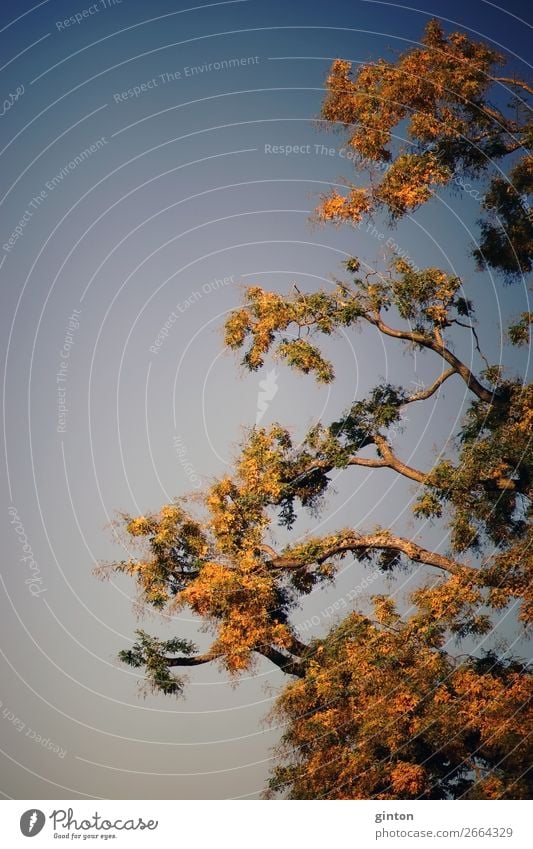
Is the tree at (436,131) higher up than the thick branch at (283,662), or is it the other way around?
the tree at (436,131)

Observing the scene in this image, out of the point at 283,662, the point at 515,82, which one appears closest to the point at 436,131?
the point at 515,82

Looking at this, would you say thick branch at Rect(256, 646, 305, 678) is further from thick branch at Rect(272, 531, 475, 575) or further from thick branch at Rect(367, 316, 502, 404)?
thick branch at Rect(367, 316, 502, 404)

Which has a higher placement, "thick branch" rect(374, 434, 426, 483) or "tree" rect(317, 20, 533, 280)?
"tree" rect(317, 20, 533, 280)

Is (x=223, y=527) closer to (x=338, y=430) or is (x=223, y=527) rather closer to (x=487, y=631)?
(x=338, y=430)

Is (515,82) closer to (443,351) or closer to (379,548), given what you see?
(443,351)

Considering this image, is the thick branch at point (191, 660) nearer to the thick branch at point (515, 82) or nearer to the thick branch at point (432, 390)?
the thick branch at point (432, 390)

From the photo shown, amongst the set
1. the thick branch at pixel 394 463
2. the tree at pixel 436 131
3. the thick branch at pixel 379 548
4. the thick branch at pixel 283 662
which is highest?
the tree at pixel 436 131

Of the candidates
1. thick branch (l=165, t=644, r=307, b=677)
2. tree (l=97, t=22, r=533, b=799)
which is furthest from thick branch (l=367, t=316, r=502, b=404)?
thick branch (l=165, t=644, r=307, b=677)

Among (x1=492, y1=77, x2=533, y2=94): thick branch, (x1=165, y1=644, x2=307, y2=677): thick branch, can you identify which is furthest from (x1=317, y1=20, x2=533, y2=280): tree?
(x1=165, y1=644, x2=307, y2=677): thick branch

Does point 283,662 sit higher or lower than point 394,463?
lower

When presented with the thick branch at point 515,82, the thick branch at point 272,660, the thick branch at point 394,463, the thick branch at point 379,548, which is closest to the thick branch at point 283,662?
the thick branch at point 272,660

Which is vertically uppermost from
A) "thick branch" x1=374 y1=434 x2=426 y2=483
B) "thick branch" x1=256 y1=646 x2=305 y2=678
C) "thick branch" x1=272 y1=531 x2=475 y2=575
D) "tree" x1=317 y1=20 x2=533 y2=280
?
"tree" x1=317 y1=20 x2=533 y2=280

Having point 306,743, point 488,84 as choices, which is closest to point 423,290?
point 488,84

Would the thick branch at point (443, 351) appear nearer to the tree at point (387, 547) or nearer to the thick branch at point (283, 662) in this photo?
the tree at point (387, 547)
